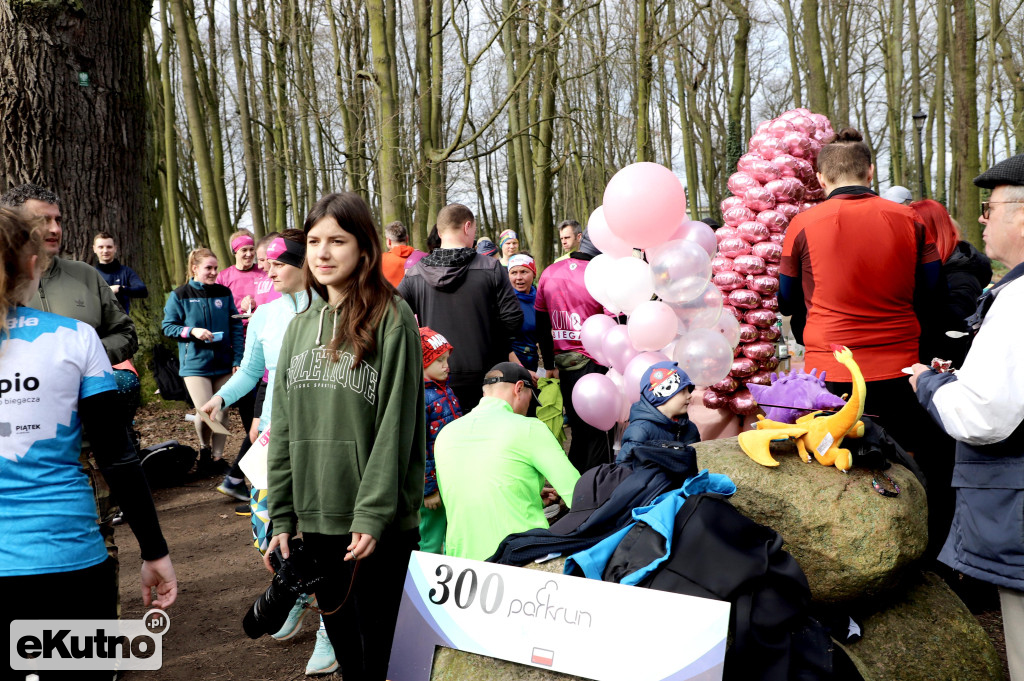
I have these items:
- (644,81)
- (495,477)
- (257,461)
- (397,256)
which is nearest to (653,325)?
(495,477)

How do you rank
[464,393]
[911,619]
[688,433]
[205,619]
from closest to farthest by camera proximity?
[911,619]
[688,433]
[205,619]
[464,393]

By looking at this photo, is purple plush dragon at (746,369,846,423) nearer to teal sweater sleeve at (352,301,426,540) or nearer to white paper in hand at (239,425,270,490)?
teal sweater sleeve at (352,301,426,540)

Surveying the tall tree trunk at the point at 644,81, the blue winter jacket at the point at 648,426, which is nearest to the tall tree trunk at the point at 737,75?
the tall tree trunk at the point at 644,81

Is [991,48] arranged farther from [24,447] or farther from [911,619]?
[24,447]

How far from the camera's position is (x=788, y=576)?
2500 mm

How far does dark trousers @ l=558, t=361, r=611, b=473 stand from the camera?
6105 mm

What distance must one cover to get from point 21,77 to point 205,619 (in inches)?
186

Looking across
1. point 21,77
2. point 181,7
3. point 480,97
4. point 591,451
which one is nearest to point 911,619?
point 591,451

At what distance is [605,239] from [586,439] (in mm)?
1592

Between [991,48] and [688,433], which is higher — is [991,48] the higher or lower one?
the higher one

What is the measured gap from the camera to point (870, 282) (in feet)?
13.4

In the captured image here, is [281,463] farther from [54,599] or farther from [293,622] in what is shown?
[293,622]

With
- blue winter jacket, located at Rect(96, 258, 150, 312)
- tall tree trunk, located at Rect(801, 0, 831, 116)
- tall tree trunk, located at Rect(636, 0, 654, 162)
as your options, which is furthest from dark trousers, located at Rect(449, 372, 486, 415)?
tall tree trunk, located at Rect(801, 0, 831, 116)

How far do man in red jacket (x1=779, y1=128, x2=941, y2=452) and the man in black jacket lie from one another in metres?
1.99
